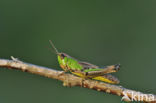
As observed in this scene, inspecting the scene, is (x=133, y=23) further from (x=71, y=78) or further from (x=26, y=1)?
(x=71, y=78)

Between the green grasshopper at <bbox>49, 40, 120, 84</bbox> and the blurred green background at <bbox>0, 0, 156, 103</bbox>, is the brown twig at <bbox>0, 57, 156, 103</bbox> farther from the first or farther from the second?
the blurred green background at <bbox>0, 0, 156, 103</bbox>

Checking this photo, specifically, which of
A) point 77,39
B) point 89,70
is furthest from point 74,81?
point 77,39

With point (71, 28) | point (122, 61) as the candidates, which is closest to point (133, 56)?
point (122, 61)

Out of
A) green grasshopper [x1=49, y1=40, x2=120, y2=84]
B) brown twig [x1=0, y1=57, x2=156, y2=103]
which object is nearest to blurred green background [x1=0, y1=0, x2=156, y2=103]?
green grasshopper [x1=49, y1=40, x2=120, y2=84]

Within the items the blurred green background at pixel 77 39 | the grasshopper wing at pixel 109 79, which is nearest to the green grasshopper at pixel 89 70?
the grasshopper wing at pixel 109 79

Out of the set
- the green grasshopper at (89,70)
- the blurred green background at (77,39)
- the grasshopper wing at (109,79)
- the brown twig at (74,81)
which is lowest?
the brown twig at (74,81)

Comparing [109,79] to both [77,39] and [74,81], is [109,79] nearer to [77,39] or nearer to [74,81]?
[74,81]

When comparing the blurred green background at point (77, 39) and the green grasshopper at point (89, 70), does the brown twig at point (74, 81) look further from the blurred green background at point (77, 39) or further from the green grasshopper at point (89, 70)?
the blurred green background at point (77, 39)
